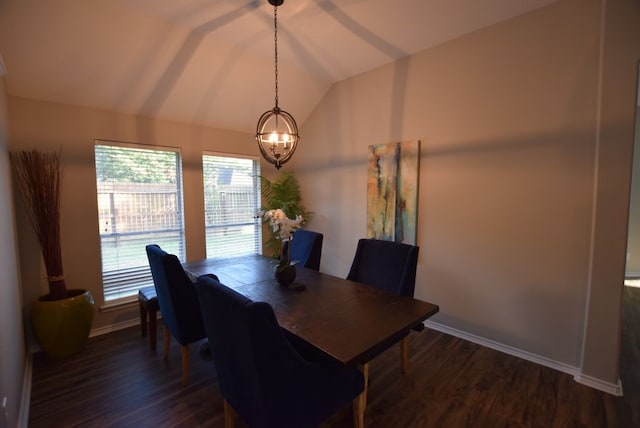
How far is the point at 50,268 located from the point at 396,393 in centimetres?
313

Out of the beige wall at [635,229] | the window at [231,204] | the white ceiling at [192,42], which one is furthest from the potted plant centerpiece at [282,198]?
the beige wall at [635,229]

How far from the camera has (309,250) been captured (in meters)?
3.04

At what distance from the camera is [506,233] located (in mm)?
2604

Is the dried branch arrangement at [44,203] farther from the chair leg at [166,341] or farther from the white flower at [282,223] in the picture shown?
the white flower at [282,223]

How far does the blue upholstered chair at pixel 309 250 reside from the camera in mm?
3021

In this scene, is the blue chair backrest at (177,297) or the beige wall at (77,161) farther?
the beige wall at (77,161)

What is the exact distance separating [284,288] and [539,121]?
8.24 ft

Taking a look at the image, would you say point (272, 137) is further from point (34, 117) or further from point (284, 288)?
point (34, 117)

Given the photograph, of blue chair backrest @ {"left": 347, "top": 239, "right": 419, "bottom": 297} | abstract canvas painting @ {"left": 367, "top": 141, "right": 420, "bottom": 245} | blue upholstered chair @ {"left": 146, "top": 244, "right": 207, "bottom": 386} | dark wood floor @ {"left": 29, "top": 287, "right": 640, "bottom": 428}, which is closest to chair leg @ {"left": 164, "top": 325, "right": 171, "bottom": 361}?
dark wood floor @ {"left": 29, "top": 287, "right": 640, "bottom": 428}

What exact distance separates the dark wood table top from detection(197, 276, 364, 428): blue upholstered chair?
0.13m

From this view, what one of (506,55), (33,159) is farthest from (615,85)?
(33,159)

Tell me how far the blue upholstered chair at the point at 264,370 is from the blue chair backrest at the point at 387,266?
3.24ft

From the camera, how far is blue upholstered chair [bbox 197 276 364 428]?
1.15 m

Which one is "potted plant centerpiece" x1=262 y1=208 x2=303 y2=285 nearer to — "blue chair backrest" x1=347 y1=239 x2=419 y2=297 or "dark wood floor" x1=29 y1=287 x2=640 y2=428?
"blue chair backrest" x1=347 y1=239 x2=419 y2=297
